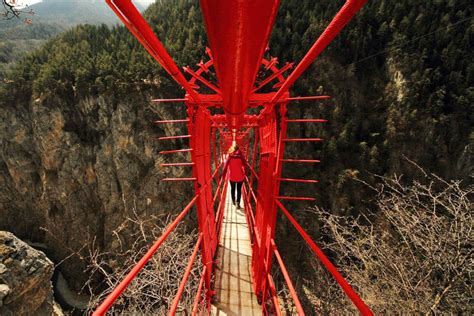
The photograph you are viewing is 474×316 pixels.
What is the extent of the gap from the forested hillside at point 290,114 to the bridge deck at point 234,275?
18220 millimetres

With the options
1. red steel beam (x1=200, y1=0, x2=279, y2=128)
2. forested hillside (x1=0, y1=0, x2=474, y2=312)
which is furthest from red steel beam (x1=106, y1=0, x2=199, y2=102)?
forested hillside (x1=0, y1=0, x2=474, y2=312)

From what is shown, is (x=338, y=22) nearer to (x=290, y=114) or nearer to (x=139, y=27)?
(x=139, y=27)

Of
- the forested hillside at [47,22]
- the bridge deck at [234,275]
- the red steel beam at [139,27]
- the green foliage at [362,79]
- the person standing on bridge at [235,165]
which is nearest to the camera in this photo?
the red steel beam at [139,27]

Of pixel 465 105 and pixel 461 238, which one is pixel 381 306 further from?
pixel 465 105

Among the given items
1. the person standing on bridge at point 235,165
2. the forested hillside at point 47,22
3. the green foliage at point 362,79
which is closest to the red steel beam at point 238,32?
the person standing on bridge at point 235,165

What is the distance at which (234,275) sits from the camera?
11.6 feet

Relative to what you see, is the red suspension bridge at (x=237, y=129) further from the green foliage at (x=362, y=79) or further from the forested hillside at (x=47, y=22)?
the forested hillside at (x=47, y=22)

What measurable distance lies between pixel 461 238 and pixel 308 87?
25.5m

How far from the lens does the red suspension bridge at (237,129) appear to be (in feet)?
2.15

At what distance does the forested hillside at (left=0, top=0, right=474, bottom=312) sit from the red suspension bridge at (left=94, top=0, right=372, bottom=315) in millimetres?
19242

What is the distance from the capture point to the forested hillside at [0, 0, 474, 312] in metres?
23.0

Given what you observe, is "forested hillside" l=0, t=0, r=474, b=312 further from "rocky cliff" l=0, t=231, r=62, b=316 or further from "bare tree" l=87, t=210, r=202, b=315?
"bare tree" l=87, t=210, r=202, b=315

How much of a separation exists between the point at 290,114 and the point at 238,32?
25946 millimetres

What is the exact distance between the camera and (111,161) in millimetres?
23969
